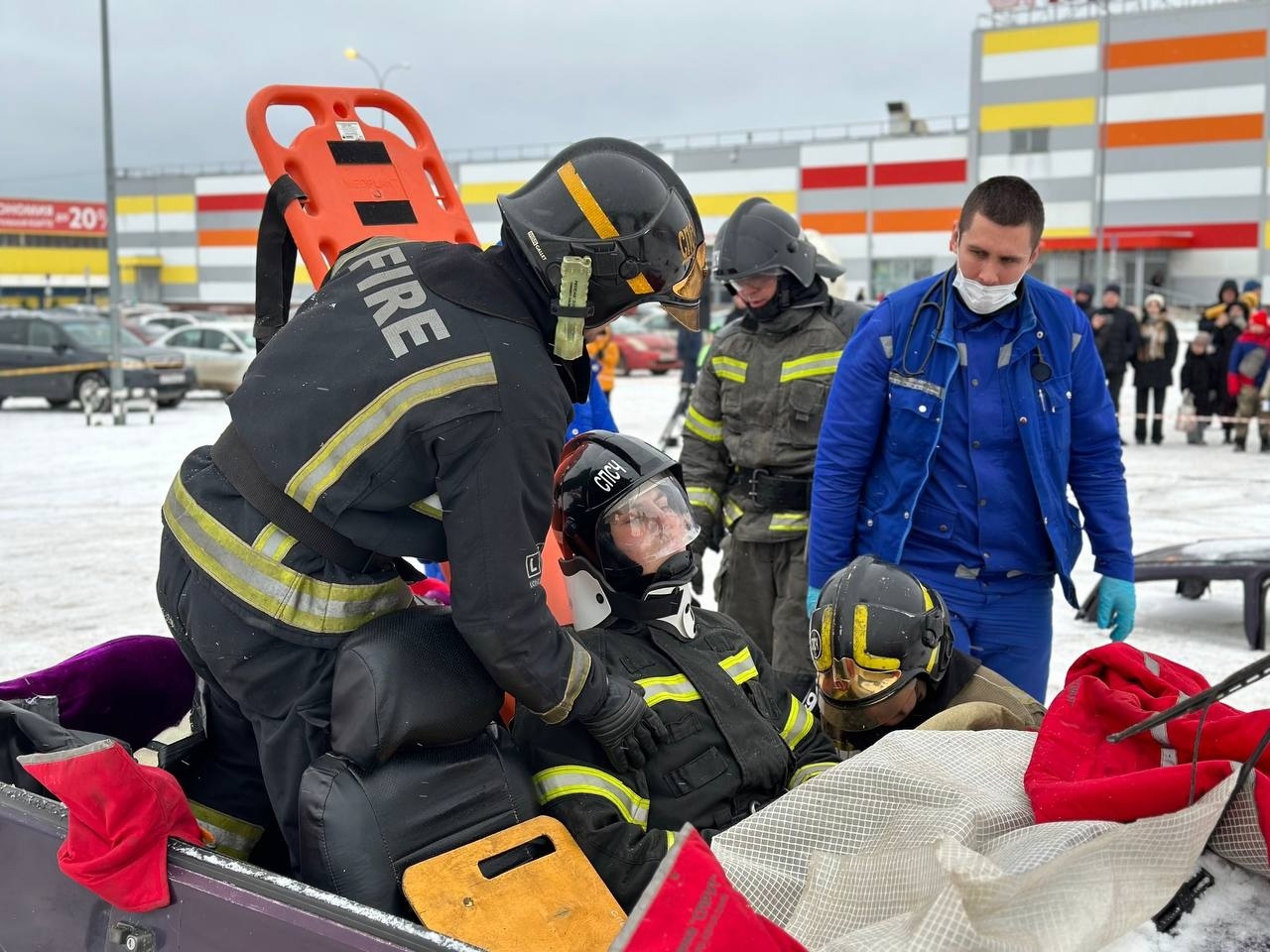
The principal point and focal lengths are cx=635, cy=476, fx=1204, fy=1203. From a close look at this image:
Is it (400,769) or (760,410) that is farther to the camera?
(760,410)

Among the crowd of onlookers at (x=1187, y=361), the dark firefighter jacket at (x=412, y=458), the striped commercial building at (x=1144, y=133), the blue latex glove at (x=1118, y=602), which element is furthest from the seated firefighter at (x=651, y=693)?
A: the striped commercial building at (x=1144, y=133)

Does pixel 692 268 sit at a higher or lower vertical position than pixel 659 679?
higher

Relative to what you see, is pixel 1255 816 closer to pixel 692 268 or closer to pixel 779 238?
pixel 692 268

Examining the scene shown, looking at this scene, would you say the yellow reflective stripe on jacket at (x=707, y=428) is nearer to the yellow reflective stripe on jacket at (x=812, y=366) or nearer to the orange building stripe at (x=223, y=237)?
the yellow reflective stripe on jacket at (x=812, y=366)

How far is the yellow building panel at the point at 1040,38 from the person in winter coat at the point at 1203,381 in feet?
97.3

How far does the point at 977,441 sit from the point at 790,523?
105cm

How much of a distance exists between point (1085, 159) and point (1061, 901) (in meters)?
42.6

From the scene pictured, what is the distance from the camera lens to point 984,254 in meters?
3.23

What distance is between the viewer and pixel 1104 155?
3650 centimetres

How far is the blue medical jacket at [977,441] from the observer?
3.32 metres

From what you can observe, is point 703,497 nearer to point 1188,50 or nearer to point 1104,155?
point 1104,155

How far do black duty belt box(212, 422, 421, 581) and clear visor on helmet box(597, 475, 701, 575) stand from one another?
0.68 m

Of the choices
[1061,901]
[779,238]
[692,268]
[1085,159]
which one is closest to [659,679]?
[692,268]

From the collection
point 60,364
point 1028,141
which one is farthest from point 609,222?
point 1028,141
